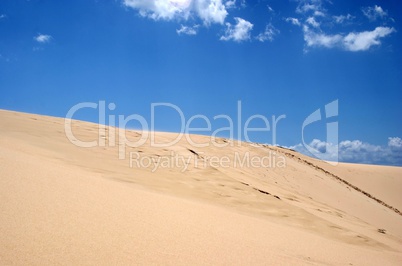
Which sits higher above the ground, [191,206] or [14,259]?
[14,259]

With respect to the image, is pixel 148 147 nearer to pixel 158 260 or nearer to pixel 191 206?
pixel 191 206

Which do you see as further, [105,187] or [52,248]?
[105,187]

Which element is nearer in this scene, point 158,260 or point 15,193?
point 158,260

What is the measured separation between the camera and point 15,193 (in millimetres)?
2039

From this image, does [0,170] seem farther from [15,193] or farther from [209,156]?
[209,156]

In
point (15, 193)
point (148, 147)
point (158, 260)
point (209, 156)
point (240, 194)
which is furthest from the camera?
point (209, 156)

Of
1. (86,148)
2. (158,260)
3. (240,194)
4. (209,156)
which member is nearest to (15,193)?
(158,260)

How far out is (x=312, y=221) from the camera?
399cm

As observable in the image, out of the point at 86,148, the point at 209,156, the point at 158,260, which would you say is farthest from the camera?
the point at 209,156

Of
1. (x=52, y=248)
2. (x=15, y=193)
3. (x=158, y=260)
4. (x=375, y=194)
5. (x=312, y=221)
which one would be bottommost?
(x=375, y=194)

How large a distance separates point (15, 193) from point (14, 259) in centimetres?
90

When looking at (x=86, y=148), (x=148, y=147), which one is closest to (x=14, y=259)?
(x=86, y=148)

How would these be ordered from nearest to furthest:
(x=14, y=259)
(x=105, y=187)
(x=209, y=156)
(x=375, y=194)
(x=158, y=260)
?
(x=14, y=259), (x=158, y=260), (x=105, y=187), (x=209, y=156), (x=375, y=194)

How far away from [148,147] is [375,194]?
35.9 ft
